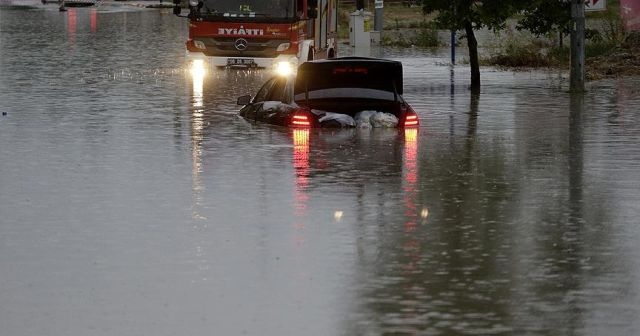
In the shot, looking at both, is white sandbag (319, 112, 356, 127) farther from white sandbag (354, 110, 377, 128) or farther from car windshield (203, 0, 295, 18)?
car windshield (203, 0, 295, 18)

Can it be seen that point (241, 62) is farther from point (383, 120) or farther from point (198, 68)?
point (383, 120)

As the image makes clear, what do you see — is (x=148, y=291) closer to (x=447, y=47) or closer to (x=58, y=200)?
(x=58, y=200)

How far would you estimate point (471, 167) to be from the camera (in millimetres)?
19844

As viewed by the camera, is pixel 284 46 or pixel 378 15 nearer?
pixel 284 46

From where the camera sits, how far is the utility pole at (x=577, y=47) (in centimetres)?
3112

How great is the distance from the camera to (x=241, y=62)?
38031 mm

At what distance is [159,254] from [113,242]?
2.57 feet

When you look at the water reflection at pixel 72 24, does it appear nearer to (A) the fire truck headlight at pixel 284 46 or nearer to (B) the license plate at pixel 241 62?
(B) the license plate at pixel 241 62

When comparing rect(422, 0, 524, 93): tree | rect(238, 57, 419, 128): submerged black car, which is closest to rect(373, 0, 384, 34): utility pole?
rect(422, 0, 524, 93): tree

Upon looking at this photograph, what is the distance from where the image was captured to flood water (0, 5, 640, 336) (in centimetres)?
1048

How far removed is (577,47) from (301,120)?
28.0 feet

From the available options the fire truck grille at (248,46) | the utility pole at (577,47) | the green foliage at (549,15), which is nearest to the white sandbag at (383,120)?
the utility pole at (577,47)

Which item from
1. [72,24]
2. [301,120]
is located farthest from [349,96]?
[72,24]

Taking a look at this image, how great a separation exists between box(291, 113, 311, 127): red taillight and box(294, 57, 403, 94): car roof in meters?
0.47
